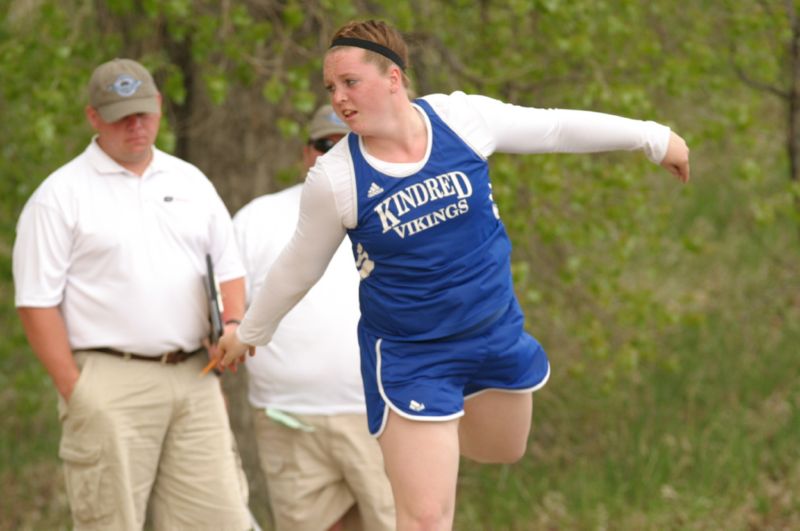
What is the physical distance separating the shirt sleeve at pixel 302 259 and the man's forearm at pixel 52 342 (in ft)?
2.39

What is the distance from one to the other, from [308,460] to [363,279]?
51.5 inches

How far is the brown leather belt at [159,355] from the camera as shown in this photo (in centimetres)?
455

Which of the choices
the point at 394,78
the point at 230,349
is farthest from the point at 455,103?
the point at 230,349

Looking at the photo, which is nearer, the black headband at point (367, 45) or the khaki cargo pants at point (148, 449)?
the black headband at point (367, 45)

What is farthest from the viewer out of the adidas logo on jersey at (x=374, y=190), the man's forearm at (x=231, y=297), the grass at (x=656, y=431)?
the grass at (x=656, y=431)

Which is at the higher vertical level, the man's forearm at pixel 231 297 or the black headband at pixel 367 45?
the black headband at pixel 367 45

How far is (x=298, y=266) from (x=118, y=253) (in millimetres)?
890

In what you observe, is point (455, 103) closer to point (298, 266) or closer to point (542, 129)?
point (542, 129)

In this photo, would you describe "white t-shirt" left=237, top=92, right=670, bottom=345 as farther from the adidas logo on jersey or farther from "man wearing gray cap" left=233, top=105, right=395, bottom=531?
"man wearing gray cap" left=233, top=105, right=395, bottom=531

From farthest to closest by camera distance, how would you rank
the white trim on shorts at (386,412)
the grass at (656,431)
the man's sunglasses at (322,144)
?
1. the grass at (656,431)
2. the man's sunglasses at (322,144)
3. the white trim on shorts at (386,412)

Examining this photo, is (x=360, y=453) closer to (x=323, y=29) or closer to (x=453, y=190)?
(x=453, y=190)

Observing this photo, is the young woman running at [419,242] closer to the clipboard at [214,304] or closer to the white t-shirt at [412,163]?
the white t-shirt at [412,163]

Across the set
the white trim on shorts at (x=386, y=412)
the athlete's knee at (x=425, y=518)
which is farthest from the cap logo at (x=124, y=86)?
the athlete's knee at (x=425, y=518)

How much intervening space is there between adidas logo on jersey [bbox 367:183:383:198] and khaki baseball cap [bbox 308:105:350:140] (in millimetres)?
1177
